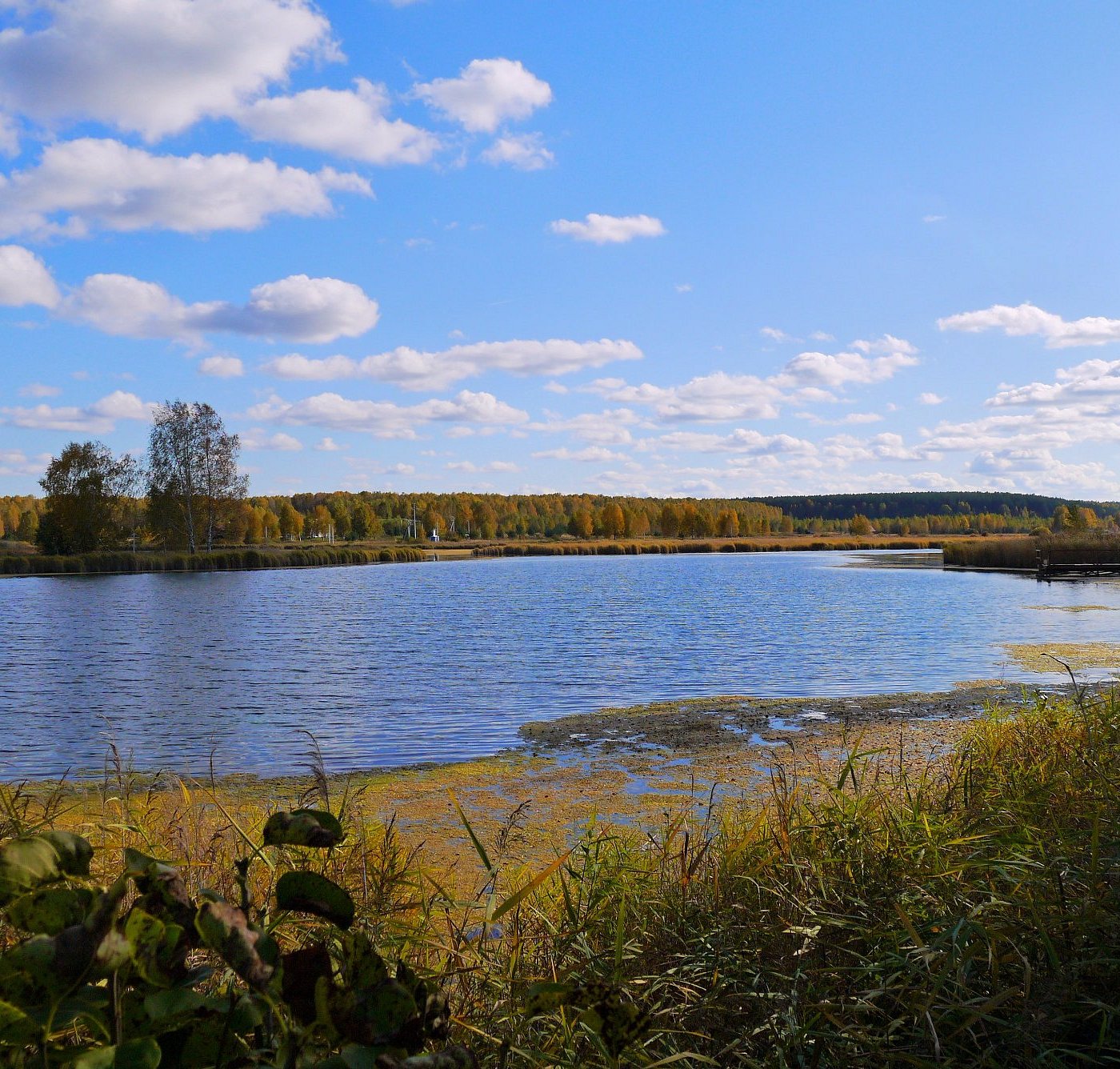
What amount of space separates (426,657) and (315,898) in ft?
67.3

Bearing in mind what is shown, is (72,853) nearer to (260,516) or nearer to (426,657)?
(426,657)

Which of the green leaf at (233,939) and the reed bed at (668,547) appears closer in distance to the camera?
the green leaf at (233,939)

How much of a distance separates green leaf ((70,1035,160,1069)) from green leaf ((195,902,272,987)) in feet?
0.35

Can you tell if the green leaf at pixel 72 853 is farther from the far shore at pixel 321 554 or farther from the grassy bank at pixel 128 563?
the grassy bank at pixel 128 563

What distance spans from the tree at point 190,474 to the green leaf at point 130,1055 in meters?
67.2

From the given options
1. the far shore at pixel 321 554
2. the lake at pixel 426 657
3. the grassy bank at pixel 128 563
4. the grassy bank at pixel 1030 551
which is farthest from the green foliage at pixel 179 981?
the grassy bank at pixel 128 563

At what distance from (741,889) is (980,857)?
0.93 meters

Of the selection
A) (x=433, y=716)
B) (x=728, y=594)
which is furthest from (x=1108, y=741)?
(x=728, y=594)

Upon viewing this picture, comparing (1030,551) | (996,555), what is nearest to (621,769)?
(1030,551)

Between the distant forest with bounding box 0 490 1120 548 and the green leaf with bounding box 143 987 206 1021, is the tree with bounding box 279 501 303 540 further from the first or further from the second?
the green leaf with bounding box 143 987 206 1021

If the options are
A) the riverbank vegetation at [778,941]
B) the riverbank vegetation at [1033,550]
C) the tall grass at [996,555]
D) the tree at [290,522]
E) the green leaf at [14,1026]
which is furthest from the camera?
the tree at [290,522]

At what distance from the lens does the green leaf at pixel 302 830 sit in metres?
1.12

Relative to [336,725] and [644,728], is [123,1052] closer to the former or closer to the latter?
[644,728]

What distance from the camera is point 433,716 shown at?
14125 millimetres
